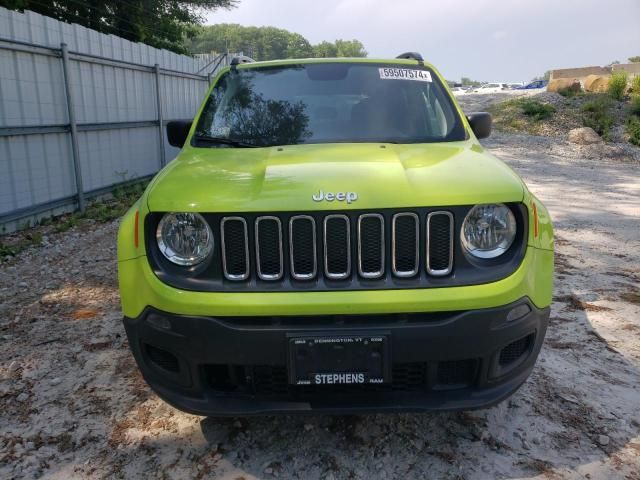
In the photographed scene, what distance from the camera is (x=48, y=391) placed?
3.09 meters

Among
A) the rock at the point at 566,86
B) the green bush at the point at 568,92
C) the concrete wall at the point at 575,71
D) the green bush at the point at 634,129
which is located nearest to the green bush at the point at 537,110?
the green bush at the point at 568,92

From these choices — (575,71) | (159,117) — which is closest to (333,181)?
(159,117)

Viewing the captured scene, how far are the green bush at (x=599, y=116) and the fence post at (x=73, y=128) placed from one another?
51.4 feet

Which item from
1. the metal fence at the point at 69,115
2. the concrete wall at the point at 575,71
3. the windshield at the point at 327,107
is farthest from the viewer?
the concrete wall at the point at 575,71

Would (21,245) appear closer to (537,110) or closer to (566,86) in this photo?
(537,110)

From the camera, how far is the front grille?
2156mm

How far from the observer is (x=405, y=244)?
2180mm

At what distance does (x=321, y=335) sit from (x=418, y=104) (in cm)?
196

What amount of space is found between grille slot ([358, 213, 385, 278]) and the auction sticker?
5.77ft

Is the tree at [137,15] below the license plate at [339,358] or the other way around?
the other way around

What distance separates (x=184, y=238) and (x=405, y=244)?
2.98 ft

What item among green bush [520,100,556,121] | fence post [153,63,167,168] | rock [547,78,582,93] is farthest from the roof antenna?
rock [547,78,582,93]

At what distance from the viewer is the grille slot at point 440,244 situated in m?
2.17

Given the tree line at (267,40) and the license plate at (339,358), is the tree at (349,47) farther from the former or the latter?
the license plate at (339,358)
